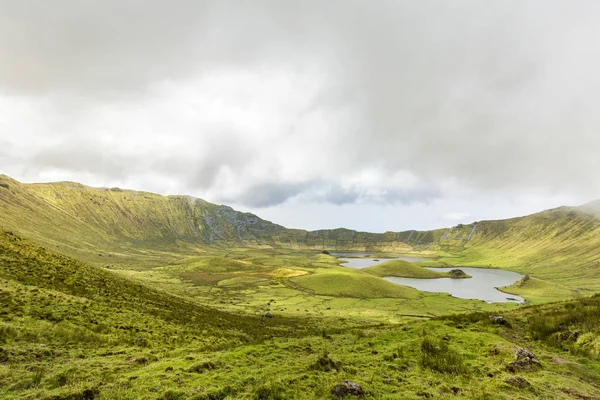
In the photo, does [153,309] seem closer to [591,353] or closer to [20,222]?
[591,353]

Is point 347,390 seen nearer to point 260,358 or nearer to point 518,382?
point 260,358

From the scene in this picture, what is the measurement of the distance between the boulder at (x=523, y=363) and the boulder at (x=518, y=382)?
61.9 inches

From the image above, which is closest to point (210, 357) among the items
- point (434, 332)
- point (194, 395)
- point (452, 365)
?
point (194, 395)

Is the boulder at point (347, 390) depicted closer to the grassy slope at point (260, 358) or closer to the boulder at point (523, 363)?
the grassy slope at point (260, 358)

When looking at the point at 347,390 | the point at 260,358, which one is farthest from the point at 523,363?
the point at 260,358

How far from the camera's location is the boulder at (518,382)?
37.1 feet

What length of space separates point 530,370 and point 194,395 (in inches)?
593

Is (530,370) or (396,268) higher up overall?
(530,370)

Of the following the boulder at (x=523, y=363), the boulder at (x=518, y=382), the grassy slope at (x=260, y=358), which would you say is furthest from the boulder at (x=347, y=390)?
the boulder at (x=523, y=363)

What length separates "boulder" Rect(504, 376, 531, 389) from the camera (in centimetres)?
1130

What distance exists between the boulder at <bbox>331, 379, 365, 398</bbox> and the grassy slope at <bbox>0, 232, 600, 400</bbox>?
A: 31 cm

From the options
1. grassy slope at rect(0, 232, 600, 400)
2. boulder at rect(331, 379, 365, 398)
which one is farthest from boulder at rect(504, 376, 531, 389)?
boulder at rect(331, 379, 365, 398)

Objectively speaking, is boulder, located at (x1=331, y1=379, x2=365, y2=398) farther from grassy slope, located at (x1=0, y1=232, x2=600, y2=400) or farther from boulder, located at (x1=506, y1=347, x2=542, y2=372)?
boulder, located at (x1=506, y1=347, x2=542, y2=372)

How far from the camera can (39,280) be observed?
84.7 feet
